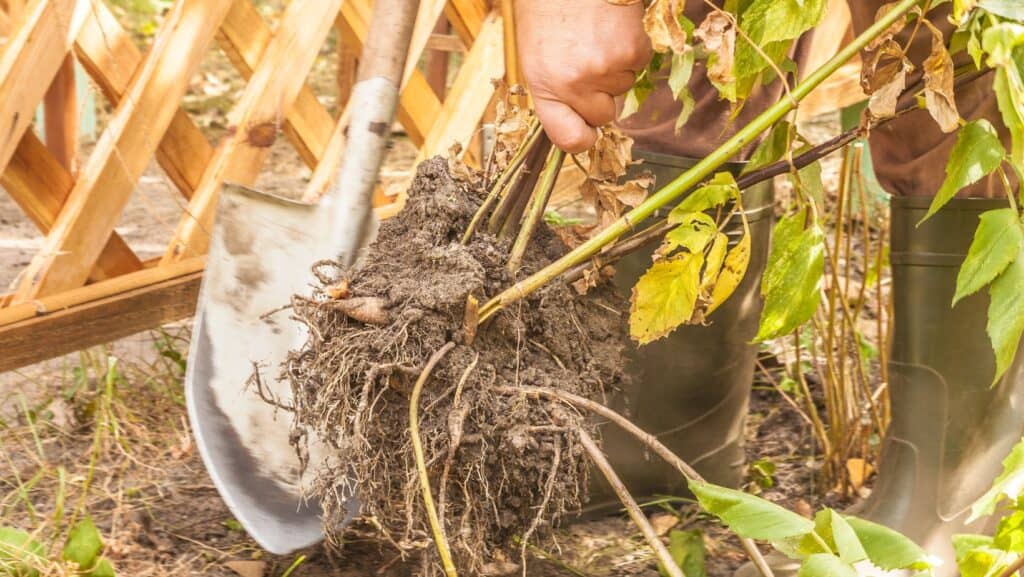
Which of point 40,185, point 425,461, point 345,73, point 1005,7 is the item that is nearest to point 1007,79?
point 1005,7

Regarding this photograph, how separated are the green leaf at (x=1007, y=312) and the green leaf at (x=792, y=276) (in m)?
0.17

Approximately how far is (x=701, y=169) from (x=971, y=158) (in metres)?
0.25

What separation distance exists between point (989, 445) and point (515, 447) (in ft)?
2.21

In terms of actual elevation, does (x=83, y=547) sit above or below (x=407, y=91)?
below

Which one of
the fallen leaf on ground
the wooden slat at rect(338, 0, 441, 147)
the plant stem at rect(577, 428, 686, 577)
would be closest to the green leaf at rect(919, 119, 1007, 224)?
the plant stem at rect(577, 428, 686, 577)

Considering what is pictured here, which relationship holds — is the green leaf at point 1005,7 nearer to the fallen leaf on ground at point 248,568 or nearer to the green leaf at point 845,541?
the green leaf at point 845,541

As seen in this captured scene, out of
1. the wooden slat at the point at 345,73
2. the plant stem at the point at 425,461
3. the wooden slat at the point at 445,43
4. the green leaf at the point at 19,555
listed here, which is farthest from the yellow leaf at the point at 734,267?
the wooden slat at the point at 345,73

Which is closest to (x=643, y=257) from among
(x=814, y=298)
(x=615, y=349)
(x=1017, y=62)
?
(x=615, y=349)

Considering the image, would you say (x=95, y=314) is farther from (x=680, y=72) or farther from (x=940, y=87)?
(x=940, y=87)

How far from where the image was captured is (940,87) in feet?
3.41

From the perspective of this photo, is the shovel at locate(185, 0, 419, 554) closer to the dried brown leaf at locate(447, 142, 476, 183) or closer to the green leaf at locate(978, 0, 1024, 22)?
the dried brown leaf at locate(447, 142, 476, 183)

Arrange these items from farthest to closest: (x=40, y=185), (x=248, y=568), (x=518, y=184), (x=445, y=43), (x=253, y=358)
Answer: (x=445, y=43), (x=40, y=185), (x=253, y=358), (x=248, y=568), (x=518, y=184)

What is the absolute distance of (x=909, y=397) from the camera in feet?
4.88

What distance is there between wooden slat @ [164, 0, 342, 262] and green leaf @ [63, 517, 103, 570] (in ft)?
2.75
